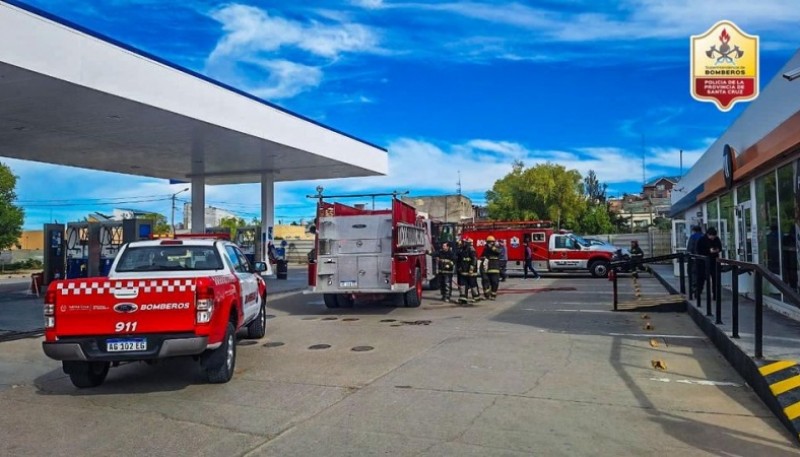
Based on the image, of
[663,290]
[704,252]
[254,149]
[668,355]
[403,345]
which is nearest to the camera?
[668,355]

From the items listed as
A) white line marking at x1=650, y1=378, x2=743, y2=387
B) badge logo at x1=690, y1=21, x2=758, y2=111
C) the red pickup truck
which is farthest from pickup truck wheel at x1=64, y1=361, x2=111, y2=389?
badge logo at x1=690, y1=21, x2=758, y2=111

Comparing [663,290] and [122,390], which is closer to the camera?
[122,390]

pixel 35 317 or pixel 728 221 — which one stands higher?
pixel 728 221

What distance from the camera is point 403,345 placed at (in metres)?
10.4

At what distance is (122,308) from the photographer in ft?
23.3

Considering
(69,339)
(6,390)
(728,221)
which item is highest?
(728,221)

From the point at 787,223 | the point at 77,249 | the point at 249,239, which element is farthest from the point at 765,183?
the point at 249,239

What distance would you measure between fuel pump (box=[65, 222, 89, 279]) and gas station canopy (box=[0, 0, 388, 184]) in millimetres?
2994

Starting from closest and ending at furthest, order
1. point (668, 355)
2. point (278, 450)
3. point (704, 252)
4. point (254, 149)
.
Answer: point (278, 450) → point (668, 355) → point (704, 252) → point (254, 149)

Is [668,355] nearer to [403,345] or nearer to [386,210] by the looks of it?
[403,345]

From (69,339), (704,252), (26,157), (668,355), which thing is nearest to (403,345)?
(668,355)

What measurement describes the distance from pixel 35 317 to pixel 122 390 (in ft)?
29.0

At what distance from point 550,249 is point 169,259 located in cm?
2321

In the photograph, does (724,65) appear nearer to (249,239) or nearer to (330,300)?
(330,300)
